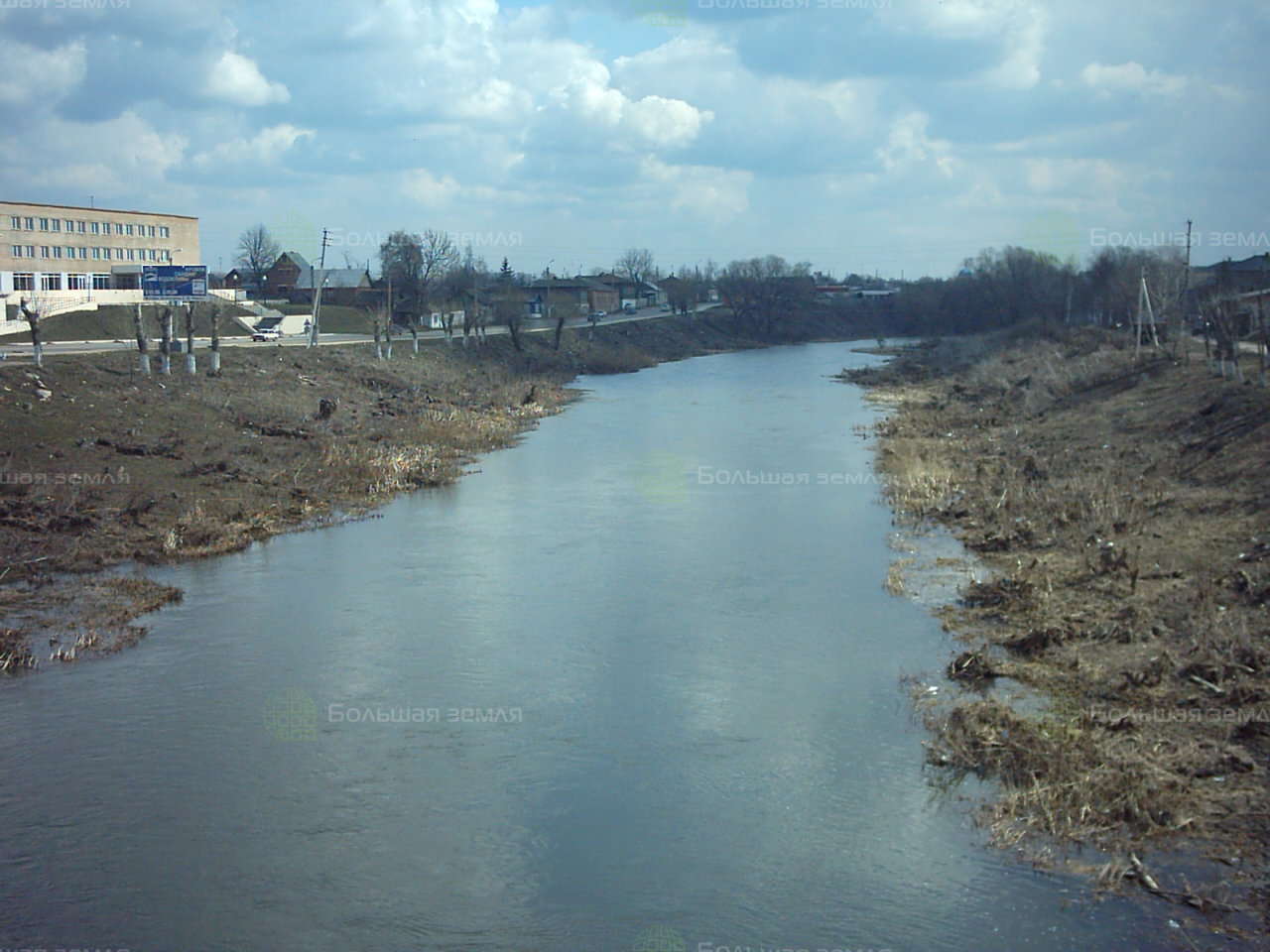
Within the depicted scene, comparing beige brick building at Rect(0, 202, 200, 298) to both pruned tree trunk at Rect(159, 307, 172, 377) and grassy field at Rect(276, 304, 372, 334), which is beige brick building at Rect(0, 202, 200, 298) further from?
pruned tree trunk at Rect(159, 307, 172, 377)

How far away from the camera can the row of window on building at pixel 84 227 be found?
69375mm

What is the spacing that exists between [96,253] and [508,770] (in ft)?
244

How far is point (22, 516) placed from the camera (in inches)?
749

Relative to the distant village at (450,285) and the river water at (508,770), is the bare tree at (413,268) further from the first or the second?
the river water at (508,770)

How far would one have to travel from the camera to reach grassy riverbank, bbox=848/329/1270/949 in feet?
31.5

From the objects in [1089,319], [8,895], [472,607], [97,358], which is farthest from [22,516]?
[1089,319]

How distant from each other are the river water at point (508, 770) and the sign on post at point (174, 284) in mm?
44760

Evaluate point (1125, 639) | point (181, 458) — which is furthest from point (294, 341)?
point (1125, 639)

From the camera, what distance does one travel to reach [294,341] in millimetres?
52688

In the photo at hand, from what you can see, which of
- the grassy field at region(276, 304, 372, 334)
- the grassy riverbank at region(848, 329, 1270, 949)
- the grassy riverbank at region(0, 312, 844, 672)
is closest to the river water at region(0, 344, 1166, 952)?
the grassy riverbank at region(848, 329, 1270, 949)

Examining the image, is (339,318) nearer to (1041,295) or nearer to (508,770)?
(1041,295)

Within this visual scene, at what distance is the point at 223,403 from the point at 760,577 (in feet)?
56.8

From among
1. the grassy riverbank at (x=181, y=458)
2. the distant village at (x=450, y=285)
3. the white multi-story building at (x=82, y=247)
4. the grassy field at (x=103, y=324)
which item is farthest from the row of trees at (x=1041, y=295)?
the white multi-story building at (x=82, y=247)

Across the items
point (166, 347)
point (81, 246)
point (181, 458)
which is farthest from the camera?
point (81, 246)
